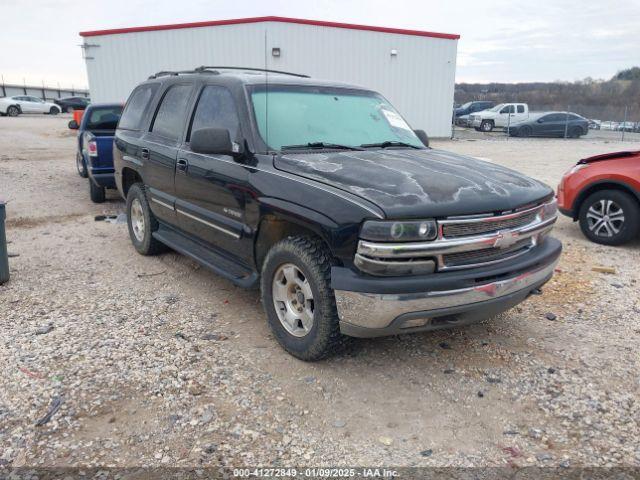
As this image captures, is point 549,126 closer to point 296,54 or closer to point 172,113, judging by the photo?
point 296,54

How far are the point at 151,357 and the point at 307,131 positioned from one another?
6.69 ft

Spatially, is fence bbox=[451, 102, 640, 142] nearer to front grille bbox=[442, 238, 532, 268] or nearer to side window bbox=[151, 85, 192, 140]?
side window bbox=[151, 85, 192, 140]

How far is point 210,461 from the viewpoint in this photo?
2.61 m

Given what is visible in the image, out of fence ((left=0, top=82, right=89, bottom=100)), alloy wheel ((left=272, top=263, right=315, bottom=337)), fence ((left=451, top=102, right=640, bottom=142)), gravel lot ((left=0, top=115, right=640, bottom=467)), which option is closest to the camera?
gravel lot ((left=0, top=115, right=640, bottom=467))

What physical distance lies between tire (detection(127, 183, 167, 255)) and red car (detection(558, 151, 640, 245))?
5102 millimetres

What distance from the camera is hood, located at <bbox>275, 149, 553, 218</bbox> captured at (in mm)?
2979

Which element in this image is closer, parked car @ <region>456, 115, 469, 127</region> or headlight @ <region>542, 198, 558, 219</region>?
headlight @ <region>542, 198, 558, 219</region>

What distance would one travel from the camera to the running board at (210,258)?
3992 mm

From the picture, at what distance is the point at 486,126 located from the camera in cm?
2986

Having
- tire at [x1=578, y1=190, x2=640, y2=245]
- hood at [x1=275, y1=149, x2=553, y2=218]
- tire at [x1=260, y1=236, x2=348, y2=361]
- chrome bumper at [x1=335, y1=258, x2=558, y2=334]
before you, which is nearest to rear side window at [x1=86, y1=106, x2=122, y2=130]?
hood at [x1=275, y1=149, x2=553, y2=218]

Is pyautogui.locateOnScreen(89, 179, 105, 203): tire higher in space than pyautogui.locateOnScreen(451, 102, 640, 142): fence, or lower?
lower

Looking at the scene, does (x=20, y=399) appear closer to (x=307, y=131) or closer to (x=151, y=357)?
(x=151, y=357)

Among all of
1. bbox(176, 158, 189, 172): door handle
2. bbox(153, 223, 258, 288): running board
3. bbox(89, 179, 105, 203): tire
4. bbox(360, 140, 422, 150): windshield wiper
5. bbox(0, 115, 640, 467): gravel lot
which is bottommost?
bbox(0, 115, 640, 467): gravel lot

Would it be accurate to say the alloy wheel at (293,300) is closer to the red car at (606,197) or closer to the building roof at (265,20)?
the red car at (606,197)
